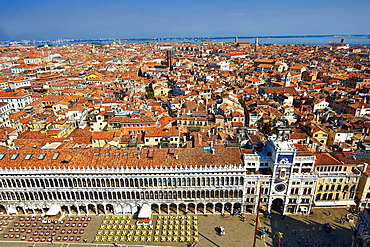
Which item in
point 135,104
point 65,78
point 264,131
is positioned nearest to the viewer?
point 264,131

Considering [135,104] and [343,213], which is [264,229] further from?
[135,104]

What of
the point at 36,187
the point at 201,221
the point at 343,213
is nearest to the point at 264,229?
the point at 201,221

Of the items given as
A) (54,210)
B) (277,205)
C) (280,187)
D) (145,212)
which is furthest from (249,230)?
(54,210)

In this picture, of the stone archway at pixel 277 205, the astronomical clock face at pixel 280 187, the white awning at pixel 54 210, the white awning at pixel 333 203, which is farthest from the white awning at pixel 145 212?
the white awning at pixel 333 203

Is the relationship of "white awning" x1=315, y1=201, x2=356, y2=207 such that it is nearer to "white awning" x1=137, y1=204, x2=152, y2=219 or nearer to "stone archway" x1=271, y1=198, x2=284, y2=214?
"stone archway" x1=271, y1=198, x2=284, y2=214

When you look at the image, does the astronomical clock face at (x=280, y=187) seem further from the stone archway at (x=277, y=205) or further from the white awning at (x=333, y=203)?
the white awning at (x=333, y=203)
